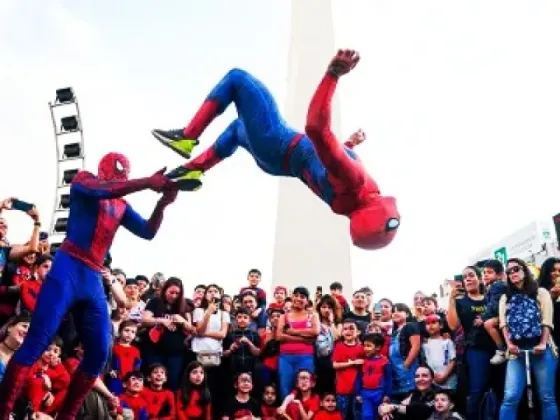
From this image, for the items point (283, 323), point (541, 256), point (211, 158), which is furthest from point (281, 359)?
point (541, 256)

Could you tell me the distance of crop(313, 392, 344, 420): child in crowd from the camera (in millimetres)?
6219

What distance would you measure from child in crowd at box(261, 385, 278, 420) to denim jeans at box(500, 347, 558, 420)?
6.71 feet

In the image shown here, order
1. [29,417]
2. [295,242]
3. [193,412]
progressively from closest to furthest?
1. [29,417]
2. [193,412]
3. [295,242]

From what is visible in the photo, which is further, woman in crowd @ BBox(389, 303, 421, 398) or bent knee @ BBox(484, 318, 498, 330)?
woman in crowd @ BBox(389, 303, 421, 398)

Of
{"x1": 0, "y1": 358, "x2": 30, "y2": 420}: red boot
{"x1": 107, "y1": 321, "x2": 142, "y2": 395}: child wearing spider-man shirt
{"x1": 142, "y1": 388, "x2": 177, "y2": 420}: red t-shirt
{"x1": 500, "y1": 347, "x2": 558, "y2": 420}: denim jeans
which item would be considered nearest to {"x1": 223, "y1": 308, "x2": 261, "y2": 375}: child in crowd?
{"x1": 142, "y1": 388, "x2": 177, "y2": 420}: red t-shirt

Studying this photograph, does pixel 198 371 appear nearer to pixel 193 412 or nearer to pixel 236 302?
pixel 193 412

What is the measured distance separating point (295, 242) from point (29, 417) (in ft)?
26.3

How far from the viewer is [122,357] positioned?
608cm

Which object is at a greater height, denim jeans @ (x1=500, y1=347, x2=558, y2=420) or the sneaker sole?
the sneaker sole

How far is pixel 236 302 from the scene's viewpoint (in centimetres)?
748

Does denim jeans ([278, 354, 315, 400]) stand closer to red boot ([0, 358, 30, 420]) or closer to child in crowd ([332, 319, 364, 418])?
child in crowd ([332, 319, 364, 418])

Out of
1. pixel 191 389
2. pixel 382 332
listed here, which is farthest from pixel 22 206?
pixel 382 332

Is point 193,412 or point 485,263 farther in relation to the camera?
point 485,263

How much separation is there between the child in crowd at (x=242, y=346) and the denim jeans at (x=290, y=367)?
0.30 metres
